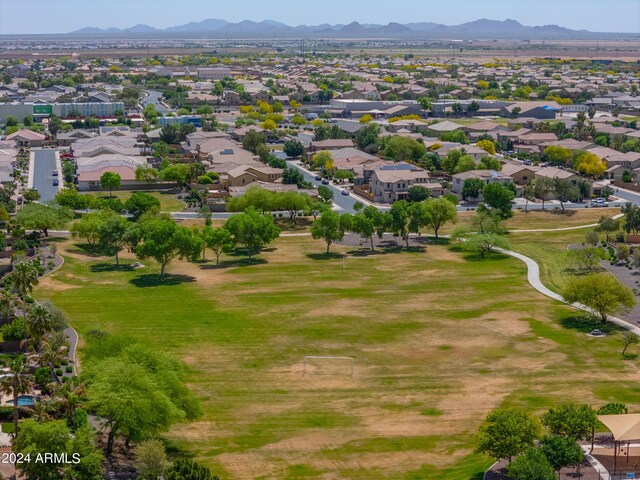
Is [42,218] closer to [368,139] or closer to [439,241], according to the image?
[439,241]

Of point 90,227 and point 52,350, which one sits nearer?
point 52,350

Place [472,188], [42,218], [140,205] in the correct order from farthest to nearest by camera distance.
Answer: [472,188] < [140,205] < [42,218]

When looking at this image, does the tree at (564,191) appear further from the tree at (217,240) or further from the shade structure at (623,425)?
the shade structure at (623,425)

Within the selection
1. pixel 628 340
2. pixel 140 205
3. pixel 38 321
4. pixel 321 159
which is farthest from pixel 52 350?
pixel 321 159

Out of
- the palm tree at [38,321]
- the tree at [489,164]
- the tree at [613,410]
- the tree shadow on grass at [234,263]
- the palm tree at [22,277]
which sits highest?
the palm tree at [22,277]

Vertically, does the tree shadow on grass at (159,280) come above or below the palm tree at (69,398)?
below

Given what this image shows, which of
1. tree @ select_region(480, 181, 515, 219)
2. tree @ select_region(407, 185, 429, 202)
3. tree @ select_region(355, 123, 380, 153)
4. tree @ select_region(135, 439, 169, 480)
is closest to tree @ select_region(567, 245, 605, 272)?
tree @ select_region(480, 181, 515, 219)

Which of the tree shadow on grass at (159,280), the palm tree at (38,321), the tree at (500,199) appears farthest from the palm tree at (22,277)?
the tree at (500,199)

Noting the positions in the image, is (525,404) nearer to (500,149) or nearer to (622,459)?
(622,459)
